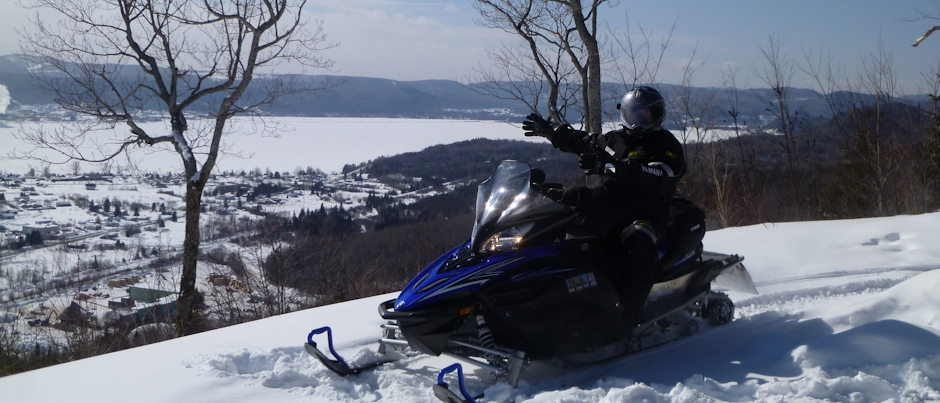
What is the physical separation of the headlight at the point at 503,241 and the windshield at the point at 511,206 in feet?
0.10

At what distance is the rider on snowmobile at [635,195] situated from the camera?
11.8ft

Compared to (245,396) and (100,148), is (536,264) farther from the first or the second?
(100,148)

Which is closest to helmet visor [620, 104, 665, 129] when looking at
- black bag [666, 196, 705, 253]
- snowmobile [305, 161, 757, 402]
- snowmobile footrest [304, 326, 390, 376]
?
black bag [666, 196, 705, 253]

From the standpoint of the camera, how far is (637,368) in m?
3.61

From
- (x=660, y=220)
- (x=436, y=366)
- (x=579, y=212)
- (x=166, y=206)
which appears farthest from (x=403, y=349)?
(x=166, y=206)

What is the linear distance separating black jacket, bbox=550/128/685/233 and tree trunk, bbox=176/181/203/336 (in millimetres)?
8395

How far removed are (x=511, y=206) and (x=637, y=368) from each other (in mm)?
1256

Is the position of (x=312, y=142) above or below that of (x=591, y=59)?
below

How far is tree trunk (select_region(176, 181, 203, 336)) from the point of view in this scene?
9.91 m

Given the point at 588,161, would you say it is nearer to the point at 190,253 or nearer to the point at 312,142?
the point at 190,253

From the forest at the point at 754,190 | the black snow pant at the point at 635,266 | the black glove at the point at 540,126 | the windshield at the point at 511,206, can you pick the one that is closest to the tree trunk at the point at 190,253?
the forest at the point at 754,190

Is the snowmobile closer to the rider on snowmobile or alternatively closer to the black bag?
the rider on snowmobile

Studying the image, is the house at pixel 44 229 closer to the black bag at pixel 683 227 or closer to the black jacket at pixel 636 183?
the black jacket at pixel 636 183

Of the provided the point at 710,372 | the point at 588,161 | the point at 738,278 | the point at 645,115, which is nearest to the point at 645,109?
the point at 645,115
